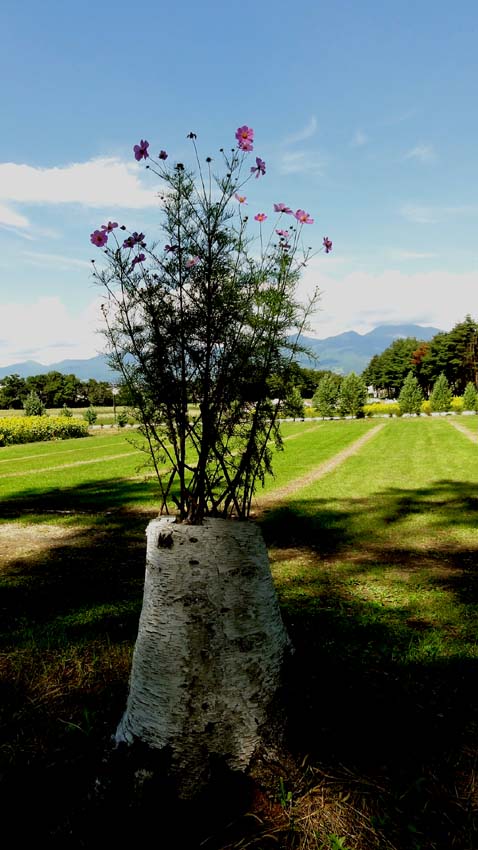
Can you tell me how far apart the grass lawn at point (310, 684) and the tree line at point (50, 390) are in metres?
65.1

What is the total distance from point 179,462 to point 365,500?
8.77 m

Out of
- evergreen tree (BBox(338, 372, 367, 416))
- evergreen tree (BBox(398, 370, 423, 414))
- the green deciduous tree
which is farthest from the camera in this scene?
evergreen tree (BBox(398, 370, 423, 414))

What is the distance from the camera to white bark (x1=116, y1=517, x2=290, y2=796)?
2.25 meters

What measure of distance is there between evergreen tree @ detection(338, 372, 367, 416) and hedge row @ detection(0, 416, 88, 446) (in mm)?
26345

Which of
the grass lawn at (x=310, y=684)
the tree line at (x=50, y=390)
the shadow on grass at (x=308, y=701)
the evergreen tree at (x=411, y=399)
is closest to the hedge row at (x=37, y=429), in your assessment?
the grass lawn at (x=310, y=684)

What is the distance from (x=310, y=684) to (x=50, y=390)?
245 feet

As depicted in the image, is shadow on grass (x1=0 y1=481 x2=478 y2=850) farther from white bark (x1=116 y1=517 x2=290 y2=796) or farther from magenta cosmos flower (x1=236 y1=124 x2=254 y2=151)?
magenta cosmos flower (x1=236 y1=124 x2=254 y2=151)

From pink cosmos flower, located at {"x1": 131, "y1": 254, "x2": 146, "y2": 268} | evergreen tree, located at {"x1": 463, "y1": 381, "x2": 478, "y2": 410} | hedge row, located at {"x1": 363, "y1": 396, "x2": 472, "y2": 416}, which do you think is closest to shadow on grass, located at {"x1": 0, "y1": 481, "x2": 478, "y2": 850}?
pink cosmos flower, located at {"x1": 131, "y1": 254, "x2": 146, "y2": 268}

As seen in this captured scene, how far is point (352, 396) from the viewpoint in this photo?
5031 centimetres

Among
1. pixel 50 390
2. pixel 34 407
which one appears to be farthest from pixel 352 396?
pixel 50 390

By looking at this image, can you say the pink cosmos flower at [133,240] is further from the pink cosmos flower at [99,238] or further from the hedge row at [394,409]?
the hedge row at [394,409]

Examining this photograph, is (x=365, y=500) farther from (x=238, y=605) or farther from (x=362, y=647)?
(x=238, y=605)

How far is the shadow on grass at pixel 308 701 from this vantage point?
84.0 inches

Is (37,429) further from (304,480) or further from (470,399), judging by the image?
(470,399)
